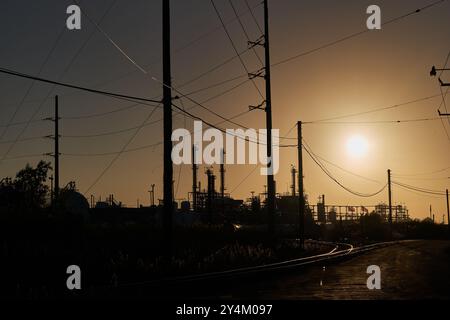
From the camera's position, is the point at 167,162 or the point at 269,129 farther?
the point at 269,129

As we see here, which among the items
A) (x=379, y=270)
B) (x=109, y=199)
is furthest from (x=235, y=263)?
(x=109, y=199)

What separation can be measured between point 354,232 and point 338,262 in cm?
6172

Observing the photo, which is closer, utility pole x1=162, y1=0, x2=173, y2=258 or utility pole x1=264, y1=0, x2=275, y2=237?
utility pole x1=162, y1=0, x2=173, y2=258

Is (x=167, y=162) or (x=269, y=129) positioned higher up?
(x=269, y=129)

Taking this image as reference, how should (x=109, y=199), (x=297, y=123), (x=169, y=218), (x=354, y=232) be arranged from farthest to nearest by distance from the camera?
(x=109, y=199) → (x=354, y=232) → (x=297, y=123) → (x=169, y=218)

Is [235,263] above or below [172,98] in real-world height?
below

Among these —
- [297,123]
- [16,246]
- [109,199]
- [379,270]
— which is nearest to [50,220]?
[16,246]

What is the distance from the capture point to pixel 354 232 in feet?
310

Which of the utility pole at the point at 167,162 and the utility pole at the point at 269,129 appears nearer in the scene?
the utility pole at the point at 167,162

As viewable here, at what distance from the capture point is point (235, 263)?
29.7 metres
